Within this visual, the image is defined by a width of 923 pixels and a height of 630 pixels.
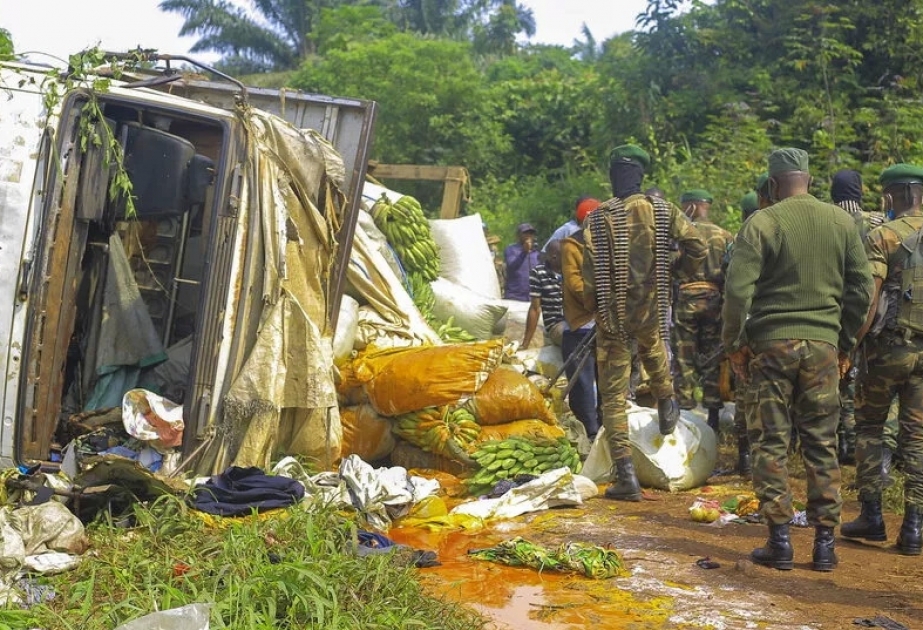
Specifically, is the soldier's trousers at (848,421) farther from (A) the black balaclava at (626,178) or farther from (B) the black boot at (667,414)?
(A) the black balaclava at (626,178)

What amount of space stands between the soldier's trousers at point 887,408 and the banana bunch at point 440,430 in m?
2.45

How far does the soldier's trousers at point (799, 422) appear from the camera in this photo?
17.4 feet

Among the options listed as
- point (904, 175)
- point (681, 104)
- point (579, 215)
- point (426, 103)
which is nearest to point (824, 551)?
point (904, 175)

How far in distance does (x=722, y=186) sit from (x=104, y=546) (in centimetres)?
992

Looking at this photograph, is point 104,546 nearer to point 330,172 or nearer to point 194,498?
point 194,498

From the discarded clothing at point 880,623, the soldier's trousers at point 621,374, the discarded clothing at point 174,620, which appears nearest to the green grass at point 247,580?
the discarded clothing at point 174,620

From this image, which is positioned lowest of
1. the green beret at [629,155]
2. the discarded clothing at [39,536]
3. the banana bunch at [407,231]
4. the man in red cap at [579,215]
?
the discarded clothing at [39,536]

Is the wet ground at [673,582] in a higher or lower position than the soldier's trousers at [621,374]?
lower

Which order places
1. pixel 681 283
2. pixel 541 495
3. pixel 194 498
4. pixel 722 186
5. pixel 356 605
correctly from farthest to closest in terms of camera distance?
1. pixel 722 186
2. pixel 681 283
3. pixel 541 495
4. pixel 194 498
5. pixel 356 605

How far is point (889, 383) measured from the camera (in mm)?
5781

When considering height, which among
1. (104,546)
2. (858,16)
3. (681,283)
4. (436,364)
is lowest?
(104,546)

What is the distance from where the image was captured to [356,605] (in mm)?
4250

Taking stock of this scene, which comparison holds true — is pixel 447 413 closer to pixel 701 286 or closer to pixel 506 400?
pixel 506 400

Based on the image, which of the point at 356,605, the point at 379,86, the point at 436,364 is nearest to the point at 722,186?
the point at 436,364
